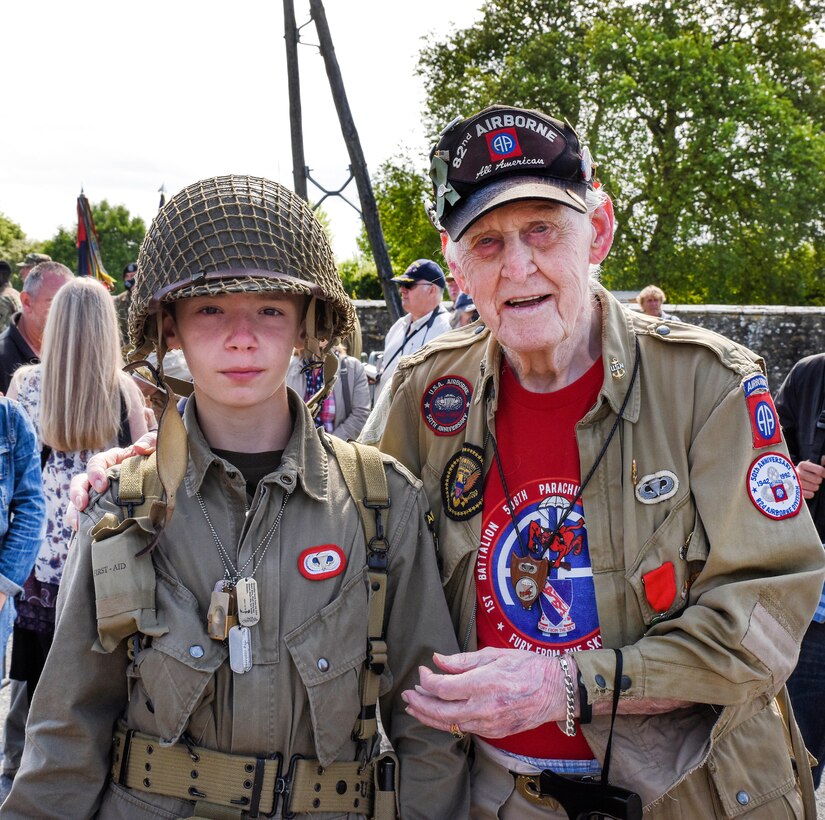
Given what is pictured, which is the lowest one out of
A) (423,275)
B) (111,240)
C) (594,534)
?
(594,534)

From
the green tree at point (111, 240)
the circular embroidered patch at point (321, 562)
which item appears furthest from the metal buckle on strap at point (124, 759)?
the green tree at point (111, 240)

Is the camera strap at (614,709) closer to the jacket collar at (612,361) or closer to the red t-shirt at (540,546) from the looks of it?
the red t-shirt at (540,546)

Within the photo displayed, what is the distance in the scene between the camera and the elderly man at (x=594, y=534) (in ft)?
6.15

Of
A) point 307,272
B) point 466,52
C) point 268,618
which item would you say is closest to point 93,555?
point 268,618

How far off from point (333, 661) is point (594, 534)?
679mm

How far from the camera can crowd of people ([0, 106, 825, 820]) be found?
73.4 inches

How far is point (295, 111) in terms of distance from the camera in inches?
413

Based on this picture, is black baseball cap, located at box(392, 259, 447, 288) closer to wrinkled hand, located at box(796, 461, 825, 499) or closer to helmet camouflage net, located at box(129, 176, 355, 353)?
wrinkled hand, located at box(796, 461, 825, 499)

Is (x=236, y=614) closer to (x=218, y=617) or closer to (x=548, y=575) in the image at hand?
(x=218, y=617)

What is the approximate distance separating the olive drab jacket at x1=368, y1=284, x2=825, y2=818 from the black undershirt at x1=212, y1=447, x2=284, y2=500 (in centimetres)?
50

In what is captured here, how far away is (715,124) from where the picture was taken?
2617 cm

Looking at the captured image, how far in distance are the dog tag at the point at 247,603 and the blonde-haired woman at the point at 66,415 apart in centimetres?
249

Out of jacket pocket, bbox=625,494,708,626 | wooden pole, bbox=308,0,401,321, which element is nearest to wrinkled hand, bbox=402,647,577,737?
jacket pocket, bbox=625,494,708,626

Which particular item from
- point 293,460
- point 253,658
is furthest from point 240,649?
point 293,460
